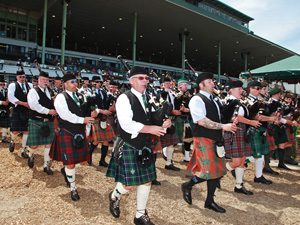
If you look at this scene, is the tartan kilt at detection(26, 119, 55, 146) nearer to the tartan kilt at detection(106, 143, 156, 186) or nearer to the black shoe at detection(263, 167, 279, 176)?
the tartan kilt at detection(106, 143, 156, 186)

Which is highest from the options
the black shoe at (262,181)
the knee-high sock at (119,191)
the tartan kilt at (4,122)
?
the tartan kilt at (4,122)

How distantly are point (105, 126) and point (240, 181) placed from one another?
3.13 meters

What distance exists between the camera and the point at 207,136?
4.25m

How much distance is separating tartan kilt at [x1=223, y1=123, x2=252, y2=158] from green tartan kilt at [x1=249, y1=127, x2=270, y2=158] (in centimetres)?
64

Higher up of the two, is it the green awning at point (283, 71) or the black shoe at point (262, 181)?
the green awning at point (283, 71)

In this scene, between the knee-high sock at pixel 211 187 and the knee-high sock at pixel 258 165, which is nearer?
the knee-high sock at pixel 211 187

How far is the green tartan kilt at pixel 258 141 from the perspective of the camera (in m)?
5.85

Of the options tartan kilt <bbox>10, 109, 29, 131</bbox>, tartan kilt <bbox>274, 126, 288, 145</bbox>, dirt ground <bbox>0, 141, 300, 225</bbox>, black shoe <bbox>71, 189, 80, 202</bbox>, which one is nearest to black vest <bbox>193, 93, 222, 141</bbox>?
dirt ground <bbox>0, 141, 300, 225</bbox>

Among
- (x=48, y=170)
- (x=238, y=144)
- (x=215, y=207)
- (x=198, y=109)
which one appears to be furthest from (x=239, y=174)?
(x=48, y=170)

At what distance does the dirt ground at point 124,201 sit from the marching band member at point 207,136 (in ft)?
1.54

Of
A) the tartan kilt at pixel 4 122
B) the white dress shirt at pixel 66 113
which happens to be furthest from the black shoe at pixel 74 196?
the tartan kilt at pixel 4 122

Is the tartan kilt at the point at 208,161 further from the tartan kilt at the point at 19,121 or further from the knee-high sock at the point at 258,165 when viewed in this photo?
the tartan kilt at the point at 19,121

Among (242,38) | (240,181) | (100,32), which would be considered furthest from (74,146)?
(242,38)

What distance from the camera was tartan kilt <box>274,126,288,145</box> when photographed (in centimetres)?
737
